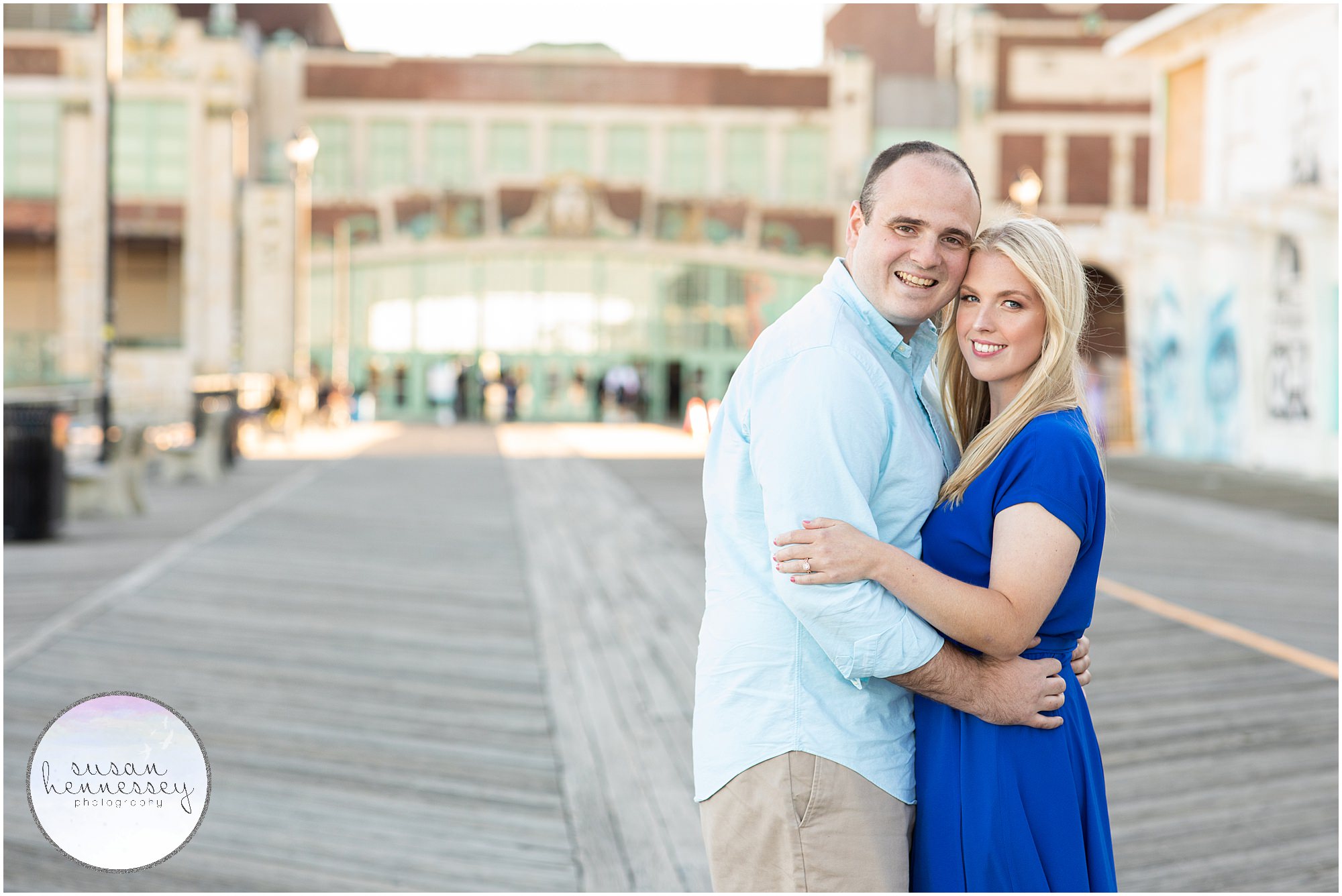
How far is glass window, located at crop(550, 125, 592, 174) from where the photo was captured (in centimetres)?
4556

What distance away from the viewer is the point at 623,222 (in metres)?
44.2

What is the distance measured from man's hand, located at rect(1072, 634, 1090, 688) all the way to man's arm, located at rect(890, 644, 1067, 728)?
0.21 meters

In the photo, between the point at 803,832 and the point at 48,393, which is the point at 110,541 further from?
the point at 48,393

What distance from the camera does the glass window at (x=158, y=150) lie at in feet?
139

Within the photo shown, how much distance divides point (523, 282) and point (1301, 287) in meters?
28.2

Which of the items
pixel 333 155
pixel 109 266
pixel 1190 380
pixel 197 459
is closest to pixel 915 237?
pixel 197 459

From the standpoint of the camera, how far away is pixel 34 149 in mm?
41938

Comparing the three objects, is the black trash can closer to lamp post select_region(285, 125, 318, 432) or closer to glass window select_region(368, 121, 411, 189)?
lamp post select_region(285, 125, 318, 432)

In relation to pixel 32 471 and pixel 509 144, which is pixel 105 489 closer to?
pixel 32 471

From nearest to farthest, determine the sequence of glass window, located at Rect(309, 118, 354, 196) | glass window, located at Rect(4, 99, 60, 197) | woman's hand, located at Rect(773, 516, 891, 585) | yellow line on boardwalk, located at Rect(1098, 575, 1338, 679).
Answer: woman's hand, located at Rect(773, 516, 891, 585) → yellow line on boardwalk, located at Rect(1098, 575, 1338, 679) → glass window, located at Rect(4, 99, 60, 197) → glass window, located at Rect(309, 118, 354, 196)

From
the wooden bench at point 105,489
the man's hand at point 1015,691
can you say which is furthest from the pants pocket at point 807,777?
the wooden bench at point 105,489

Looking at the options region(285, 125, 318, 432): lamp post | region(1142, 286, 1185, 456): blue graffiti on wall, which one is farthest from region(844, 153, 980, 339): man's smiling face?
region(285, 125, 318, 432): lamp post

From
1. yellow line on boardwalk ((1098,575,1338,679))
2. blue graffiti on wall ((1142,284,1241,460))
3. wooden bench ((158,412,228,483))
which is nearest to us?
yellow line on boardwalk ((1098,575,1338,679))

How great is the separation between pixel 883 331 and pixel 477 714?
457 centimetres
